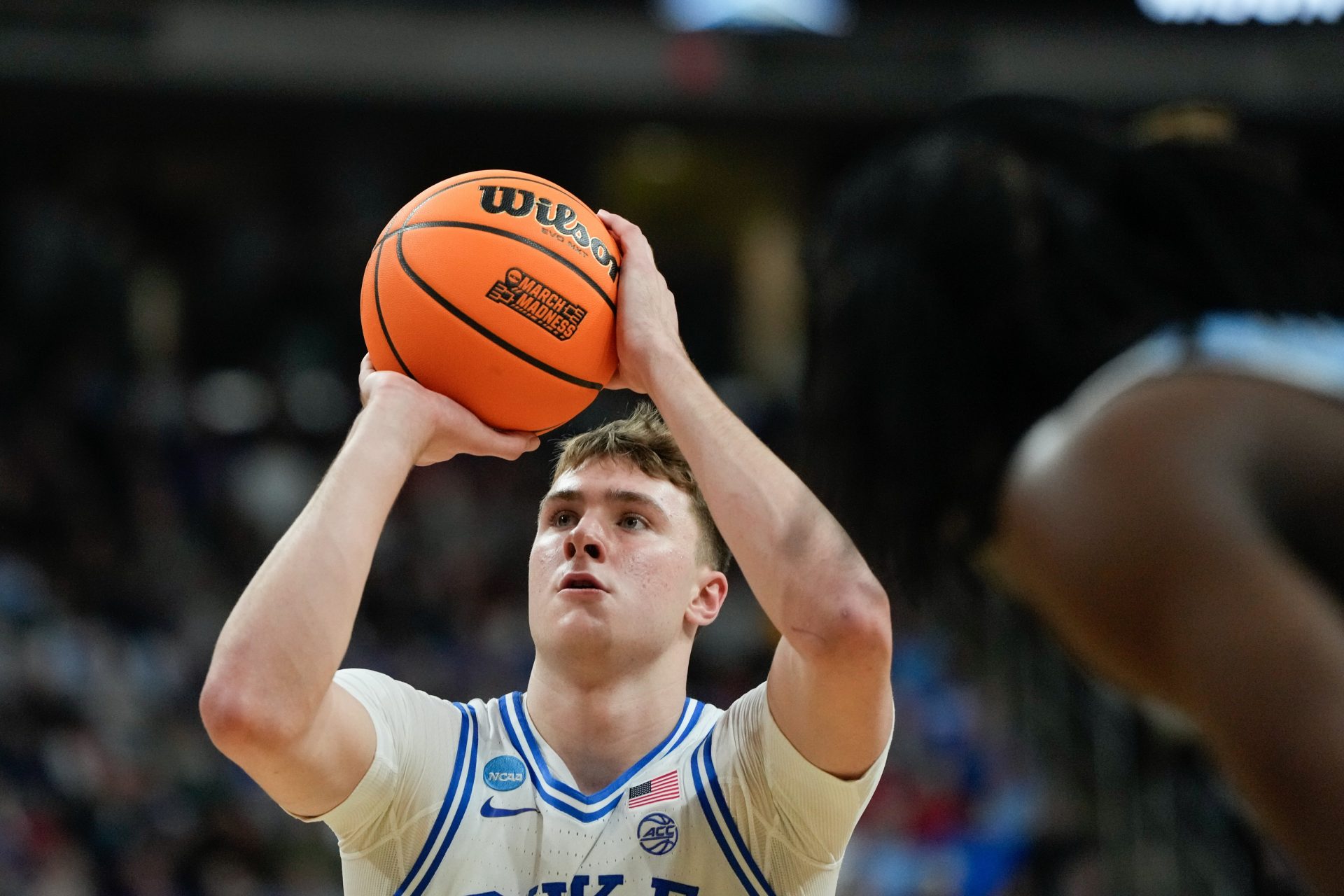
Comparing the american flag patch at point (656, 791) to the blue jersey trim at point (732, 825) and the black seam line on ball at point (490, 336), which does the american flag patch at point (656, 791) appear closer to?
the blue jersey trim at point (732, 825)

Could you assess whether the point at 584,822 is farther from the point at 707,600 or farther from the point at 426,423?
the point at 426,423

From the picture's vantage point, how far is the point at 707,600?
330 centimetres

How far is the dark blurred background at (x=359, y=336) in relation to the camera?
899 cm

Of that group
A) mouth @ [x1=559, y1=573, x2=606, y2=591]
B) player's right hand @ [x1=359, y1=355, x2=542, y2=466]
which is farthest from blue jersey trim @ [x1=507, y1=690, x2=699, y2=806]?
player's right hand @ [x1=359, y1=355, x2=542, y2=466]

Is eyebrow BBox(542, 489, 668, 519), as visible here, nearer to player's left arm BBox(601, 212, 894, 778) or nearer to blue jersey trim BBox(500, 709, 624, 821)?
player's left arm BBox(601, 212, 894, 778)

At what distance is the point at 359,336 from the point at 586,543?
12.4 metres

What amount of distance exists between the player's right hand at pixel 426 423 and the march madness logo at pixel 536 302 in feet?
0.77

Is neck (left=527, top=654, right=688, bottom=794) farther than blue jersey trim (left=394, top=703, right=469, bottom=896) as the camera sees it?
Yes

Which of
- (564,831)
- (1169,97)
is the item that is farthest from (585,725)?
(1169,97)

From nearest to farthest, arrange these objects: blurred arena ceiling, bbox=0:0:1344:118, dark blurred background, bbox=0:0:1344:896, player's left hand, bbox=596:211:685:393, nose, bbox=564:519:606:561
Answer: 1. player's left hand, bbox=596:211:685:393
2. nose, bbox=564:519:606:561
3. dark blurred background, bbox=0:0:1344:896
4. blurred arena ceiling, bbox=0:0:1344:118

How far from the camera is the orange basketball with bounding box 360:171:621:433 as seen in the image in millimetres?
2797

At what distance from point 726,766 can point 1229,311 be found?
1623 millimetres

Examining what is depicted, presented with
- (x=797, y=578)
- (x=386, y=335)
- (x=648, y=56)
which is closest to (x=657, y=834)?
(x=797, y=578)

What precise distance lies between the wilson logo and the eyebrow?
1.67 feet
